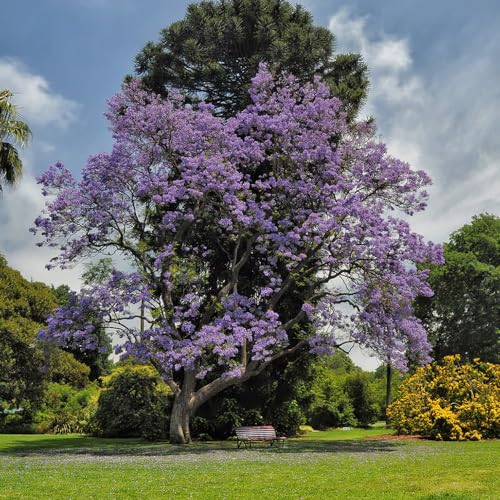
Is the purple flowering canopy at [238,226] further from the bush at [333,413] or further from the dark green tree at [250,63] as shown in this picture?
the bush at [333,413]

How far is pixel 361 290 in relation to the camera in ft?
70.5

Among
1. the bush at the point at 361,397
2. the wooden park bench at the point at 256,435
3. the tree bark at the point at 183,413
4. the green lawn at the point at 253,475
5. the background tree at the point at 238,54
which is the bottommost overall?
the green lawn at the point at 253,475

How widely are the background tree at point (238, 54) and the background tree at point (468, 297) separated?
1994 centimetres

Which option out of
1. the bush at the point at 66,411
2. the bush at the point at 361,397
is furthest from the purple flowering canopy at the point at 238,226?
the bush at the point at 361,397

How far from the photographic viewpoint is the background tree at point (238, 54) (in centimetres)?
2731

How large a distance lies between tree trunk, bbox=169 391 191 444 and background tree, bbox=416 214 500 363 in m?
27.3

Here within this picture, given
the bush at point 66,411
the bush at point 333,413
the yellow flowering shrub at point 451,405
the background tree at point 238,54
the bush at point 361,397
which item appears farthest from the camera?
the bush at point 361,397

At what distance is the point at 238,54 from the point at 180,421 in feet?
55.6

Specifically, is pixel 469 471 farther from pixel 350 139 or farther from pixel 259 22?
pixel 259 22

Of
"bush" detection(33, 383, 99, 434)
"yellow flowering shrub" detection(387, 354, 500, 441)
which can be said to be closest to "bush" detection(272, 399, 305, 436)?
"yellow flowering shrub" detection(387, 354, 500, 441)

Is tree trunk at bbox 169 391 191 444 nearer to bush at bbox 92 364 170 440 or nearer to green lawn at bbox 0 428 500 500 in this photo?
bush at bbox 92 364 170 440

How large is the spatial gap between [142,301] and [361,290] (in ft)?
25.7

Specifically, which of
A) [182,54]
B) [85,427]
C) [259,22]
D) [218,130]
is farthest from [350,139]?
[85,427]

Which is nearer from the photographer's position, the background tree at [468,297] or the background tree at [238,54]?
the background tree at [238,54]
